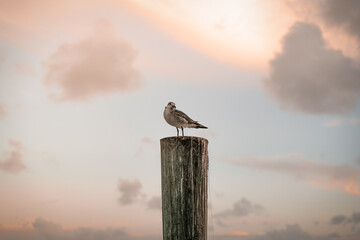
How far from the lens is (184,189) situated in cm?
630

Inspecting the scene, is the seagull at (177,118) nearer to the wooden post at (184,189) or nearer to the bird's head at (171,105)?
the bird's head at (171,105)

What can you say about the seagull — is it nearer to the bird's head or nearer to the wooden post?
the bird's head

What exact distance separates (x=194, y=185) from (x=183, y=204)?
345mm

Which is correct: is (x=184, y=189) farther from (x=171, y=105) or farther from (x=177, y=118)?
(x=171, y=105)

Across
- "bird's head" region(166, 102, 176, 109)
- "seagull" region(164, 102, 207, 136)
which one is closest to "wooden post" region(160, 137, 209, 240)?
"seagull" region(164, 102, 207, 136)

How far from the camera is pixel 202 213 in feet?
21.0

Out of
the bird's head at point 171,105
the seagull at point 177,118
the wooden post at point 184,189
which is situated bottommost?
the wooden post at point 184,189

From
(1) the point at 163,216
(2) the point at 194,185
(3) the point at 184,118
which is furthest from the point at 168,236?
(3) the point at 184,118

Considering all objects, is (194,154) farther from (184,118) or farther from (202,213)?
(184,118)

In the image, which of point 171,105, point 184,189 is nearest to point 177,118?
point 171,105

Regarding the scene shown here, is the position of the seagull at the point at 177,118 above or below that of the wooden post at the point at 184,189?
above

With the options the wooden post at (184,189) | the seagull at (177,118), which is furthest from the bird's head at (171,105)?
the wooden post at (184,189)

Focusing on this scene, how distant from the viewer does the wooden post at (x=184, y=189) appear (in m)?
6.26

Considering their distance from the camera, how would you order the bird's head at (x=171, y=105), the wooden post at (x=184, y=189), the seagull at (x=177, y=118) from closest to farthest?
the wooden post at (x=184, y=189) < the seagull at (x=177, y=118) < the bird's head at (x=171, y=105)
